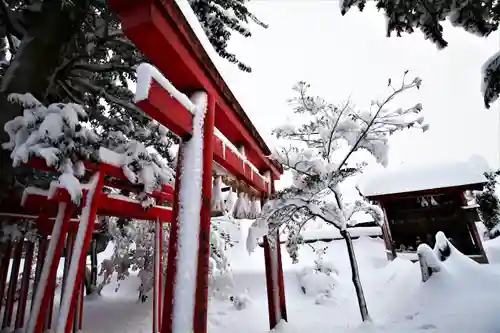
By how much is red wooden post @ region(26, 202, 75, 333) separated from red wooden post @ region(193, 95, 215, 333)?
2756 millimetres

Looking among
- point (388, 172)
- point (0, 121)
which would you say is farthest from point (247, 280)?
point (0, 121)

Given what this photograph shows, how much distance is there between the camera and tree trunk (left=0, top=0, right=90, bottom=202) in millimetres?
3336

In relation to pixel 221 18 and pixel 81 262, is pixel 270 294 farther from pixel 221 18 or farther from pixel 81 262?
pixel 221 18

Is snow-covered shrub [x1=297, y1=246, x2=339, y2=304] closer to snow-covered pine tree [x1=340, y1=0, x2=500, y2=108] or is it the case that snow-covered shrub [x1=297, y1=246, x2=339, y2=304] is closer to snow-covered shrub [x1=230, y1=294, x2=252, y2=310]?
snow-covered shrub [x1=230, y1=294, x2=252, y2=310]

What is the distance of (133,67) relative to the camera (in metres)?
4.31

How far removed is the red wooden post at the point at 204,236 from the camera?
182cm

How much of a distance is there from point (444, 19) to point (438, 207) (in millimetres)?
10473

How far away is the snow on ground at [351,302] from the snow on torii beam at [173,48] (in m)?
3.88

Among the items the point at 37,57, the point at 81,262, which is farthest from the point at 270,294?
the point at 37,57

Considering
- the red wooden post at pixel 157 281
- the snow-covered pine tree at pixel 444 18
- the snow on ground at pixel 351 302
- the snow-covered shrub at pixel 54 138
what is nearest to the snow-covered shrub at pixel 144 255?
the snow on ground at pixel 351 302

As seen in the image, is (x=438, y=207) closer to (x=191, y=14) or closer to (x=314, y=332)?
(x=314, y=332)

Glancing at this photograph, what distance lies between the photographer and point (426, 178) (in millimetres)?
10789

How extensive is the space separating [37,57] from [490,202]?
61.4ft

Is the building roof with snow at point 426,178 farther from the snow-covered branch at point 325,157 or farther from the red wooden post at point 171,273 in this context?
the red wooden post at point 171,273
